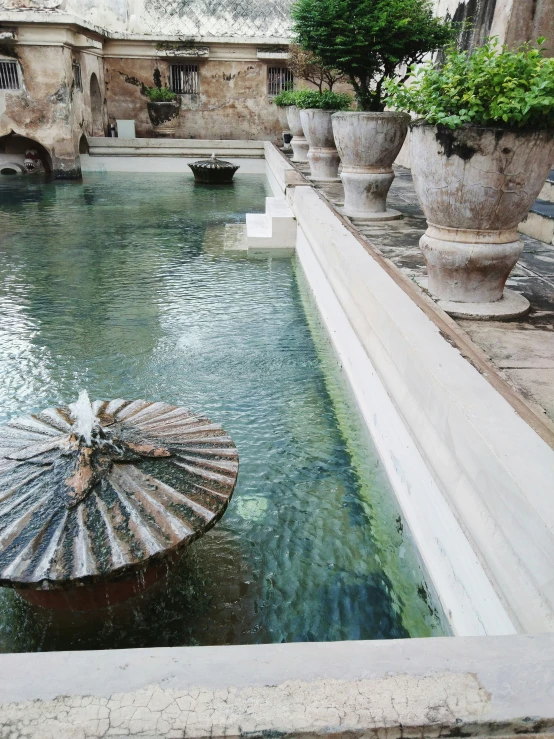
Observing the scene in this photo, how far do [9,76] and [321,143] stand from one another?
9.98 meters

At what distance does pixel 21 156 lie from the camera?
16.9 m

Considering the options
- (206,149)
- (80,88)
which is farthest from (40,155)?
(206,149)

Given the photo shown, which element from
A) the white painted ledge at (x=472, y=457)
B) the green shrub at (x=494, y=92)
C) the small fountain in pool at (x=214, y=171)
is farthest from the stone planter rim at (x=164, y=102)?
the white painted ledge at (x=472, y=457)

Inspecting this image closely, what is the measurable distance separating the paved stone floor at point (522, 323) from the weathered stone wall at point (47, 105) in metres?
11.5

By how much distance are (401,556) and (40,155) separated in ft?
56.5

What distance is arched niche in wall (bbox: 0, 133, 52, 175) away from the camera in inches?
625

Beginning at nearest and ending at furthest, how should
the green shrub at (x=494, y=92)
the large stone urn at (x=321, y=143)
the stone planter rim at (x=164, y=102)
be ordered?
the green shrub at (x=494, y=92) < the large stone urn at (x=321, y=143) < the stone planter rim at (x=164, y=102)

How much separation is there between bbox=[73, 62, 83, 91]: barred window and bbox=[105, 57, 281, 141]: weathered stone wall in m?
3.11

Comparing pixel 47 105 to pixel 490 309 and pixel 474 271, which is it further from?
pixel 490 309

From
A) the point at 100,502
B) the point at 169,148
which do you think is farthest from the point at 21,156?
the point at 100,502

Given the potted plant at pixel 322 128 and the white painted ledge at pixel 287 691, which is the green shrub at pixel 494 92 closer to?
the white painted ledge at pixel 287 691

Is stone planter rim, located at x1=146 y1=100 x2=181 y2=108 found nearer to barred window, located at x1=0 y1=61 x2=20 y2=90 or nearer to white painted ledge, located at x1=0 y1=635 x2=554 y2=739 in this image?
barred window, located at x1=0 y1=61 x2=20 y2=90

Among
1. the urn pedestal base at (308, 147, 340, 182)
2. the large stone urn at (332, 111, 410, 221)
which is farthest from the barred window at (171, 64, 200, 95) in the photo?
the large stone urn at (332, 111, 410, 221)

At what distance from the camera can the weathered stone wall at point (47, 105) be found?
558 inches
